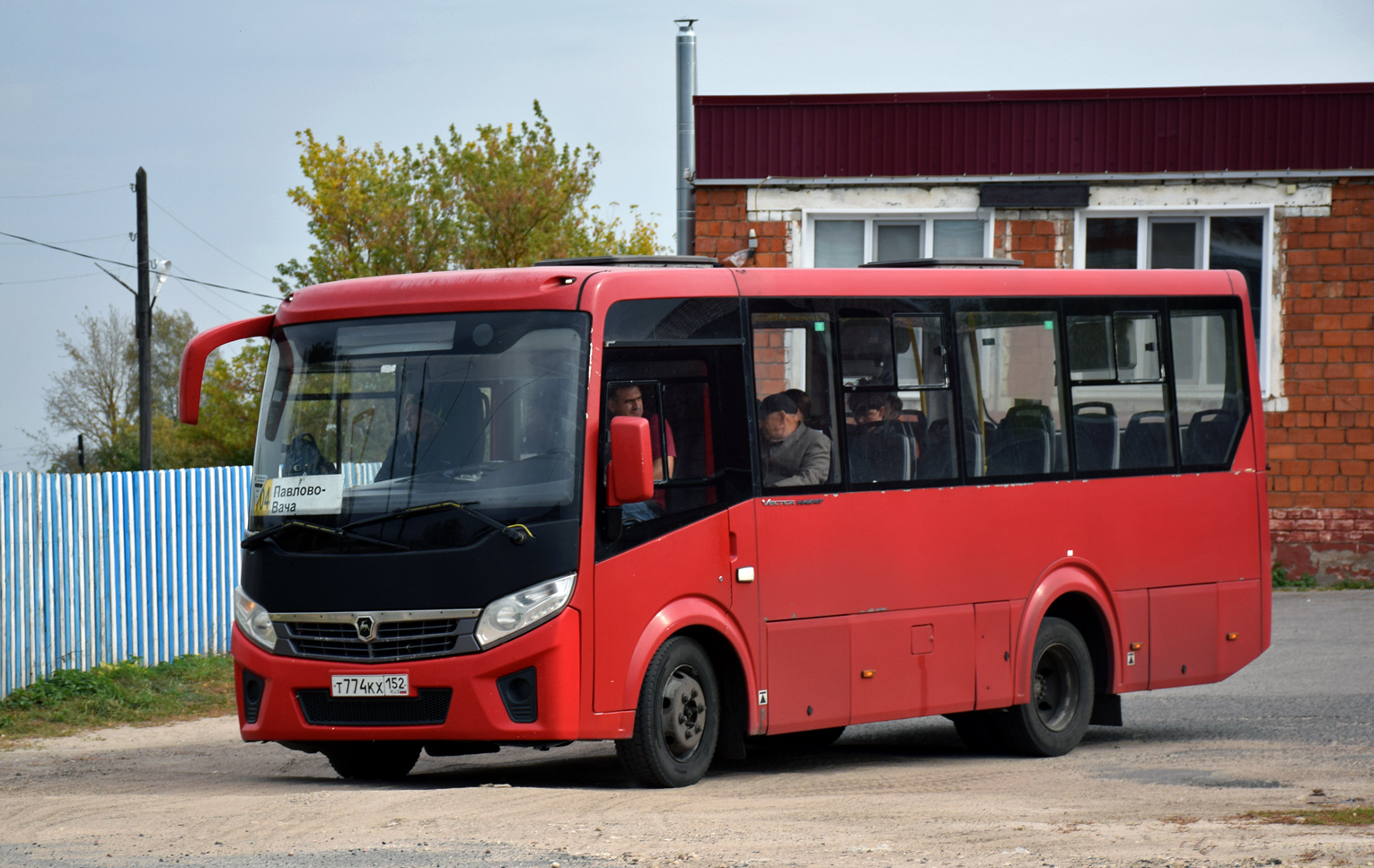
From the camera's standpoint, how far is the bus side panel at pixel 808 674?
32.1ft

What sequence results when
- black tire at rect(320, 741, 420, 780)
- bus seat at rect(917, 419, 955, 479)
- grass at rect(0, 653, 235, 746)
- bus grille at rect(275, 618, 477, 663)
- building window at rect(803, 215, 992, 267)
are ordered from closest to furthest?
bus grille at rect(275, 618, 477, 663), black tire at rect(320, 741, 420, 780), bus seat at rect(917, 419, 955, 479), grass at rect(0, 653, 235, 746), building window at rect(803, 215, 992, 267)

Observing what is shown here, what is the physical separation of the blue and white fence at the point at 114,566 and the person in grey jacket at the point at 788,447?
692cm

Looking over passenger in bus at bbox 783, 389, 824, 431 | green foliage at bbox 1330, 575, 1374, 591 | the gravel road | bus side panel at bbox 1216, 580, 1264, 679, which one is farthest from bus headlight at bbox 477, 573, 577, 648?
green foliage at bbox 1330, 575, 1374, 591

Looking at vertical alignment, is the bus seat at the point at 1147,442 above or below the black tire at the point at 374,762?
above

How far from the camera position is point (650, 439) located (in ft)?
29.7

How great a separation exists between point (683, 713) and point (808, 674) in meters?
0.95

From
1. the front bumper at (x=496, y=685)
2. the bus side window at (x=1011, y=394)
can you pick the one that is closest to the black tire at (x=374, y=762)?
the front bumper at (x=496, y=685)

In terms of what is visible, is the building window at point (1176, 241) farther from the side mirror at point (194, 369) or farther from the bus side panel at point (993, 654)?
the side mirror at point (194, 369)

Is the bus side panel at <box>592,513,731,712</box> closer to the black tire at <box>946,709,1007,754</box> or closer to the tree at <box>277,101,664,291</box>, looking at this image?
the black tire at <box>946,709,1007,754</box>

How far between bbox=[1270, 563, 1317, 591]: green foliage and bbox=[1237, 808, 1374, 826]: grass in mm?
14731

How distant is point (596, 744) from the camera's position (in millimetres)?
12734

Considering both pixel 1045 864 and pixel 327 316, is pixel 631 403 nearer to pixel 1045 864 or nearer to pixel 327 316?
pixel 327 316

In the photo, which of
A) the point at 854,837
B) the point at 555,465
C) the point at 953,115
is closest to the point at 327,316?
the point at 555,465

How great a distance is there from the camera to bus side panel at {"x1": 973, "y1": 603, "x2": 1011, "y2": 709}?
36.2 feet
